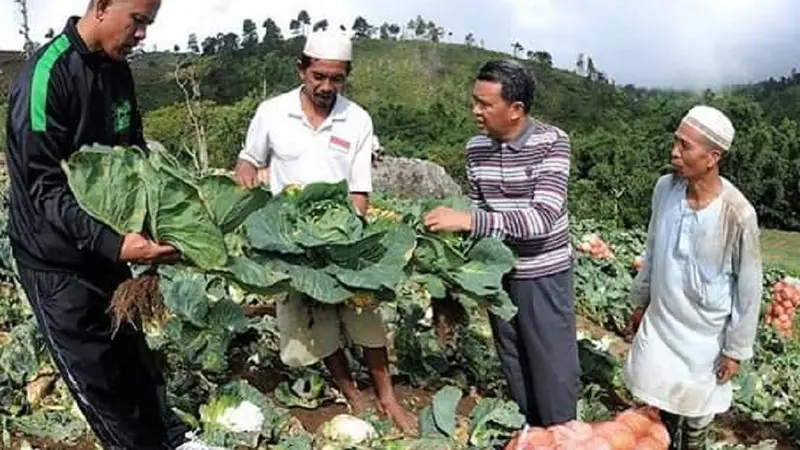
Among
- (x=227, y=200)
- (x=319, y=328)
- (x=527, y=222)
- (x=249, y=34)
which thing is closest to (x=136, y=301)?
(x=227, y=200)

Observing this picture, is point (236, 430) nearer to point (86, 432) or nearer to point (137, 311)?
point (86, 432)

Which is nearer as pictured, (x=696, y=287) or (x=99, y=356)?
(x=99, y=356)

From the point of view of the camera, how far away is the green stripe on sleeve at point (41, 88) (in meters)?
2.77

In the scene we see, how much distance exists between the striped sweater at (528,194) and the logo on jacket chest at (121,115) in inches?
47.8

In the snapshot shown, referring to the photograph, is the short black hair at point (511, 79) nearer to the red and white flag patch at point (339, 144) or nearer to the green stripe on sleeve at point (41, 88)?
the red and white flag patch at point (339, 144)

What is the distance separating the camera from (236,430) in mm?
3838

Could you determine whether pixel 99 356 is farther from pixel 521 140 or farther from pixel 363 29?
pixel 363 29

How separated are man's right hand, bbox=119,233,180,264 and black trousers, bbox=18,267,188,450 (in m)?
0.21

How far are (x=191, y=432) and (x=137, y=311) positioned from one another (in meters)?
Answer: 0.82

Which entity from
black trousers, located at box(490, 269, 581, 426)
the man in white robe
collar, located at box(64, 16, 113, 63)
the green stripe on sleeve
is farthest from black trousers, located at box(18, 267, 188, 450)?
the man in white robe

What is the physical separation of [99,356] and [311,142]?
1.17 meters

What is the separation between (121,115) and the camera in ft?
10.2

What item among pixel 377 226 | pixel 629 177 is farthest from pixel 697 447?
pixel 629 177

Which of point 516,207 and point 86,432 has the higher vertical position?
point 516,207
